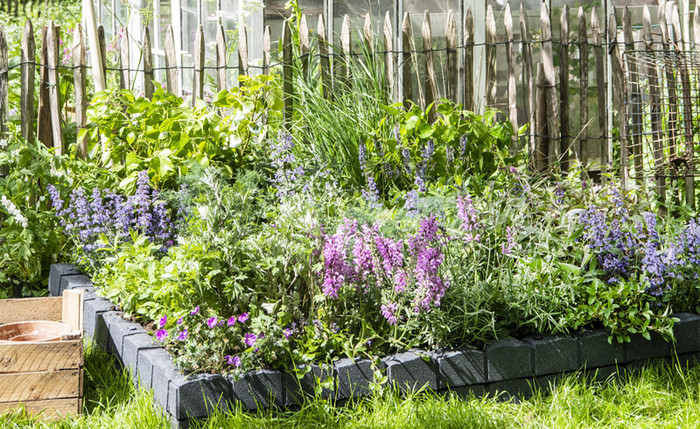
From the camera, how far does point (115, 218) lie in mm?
3535

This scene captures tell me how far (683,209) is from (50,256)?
11.6 feet

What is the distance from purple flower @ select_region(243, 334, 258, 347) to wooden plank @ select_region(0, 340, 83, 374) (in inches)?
23.8

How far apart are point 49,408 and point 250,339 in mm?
752

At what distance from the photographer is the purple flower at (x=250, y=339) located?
232cm

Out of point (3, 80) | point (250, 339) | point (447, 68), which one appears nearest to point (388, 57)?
point (447, 68)

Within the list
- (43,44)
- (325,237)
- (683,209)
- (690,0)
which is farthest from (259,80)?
(690,0)

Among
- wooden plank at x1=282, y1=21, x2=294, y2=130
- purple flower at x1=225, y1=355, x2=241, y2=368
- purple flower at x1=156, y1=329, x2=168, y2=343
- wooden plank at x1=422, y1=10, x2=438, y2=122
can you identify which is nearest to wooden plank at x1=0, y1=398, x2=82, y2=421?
purple flower at x1=156, y1=329, x2=168, y2=343

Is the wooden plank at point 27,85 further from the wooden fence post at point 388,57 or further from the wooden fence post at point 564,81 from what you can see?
the wooden fence post at point 564,81

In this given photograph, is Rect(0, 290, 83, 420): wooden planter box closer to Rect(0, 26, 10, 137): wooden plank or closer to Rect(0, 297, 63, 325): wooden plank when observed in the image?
Rect(0, 297, 63, 325): wooden plank

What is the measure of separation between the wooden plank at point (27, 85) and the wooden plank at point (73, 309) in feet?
5.24

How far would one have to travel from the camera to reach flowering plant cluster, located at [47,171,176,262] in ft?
11.0

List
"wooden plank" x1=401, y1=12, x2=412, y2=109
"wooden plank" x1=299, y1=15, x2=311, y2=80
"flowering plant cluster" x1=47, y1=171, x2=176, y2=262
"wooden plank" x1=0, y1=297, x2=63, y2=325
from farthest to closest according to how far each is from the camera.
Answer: "wooden plank" x1=401, y1=12, x2=412, y2=109
"wooden plank" x1=299, y1=15, x2=311, y2=80
"flowering plant cluster" x1=47, y1=171, x2=176, y2=262
"wooden plank" x1=0, y1=297, x2=63, y2=325

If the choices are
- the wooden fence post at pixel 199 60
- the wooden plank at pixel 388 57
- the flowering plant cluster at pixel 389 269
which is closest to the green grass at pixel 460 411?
the flowering plant cluster at pixel 389 269

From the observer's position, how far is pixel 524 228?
3.04 meters
